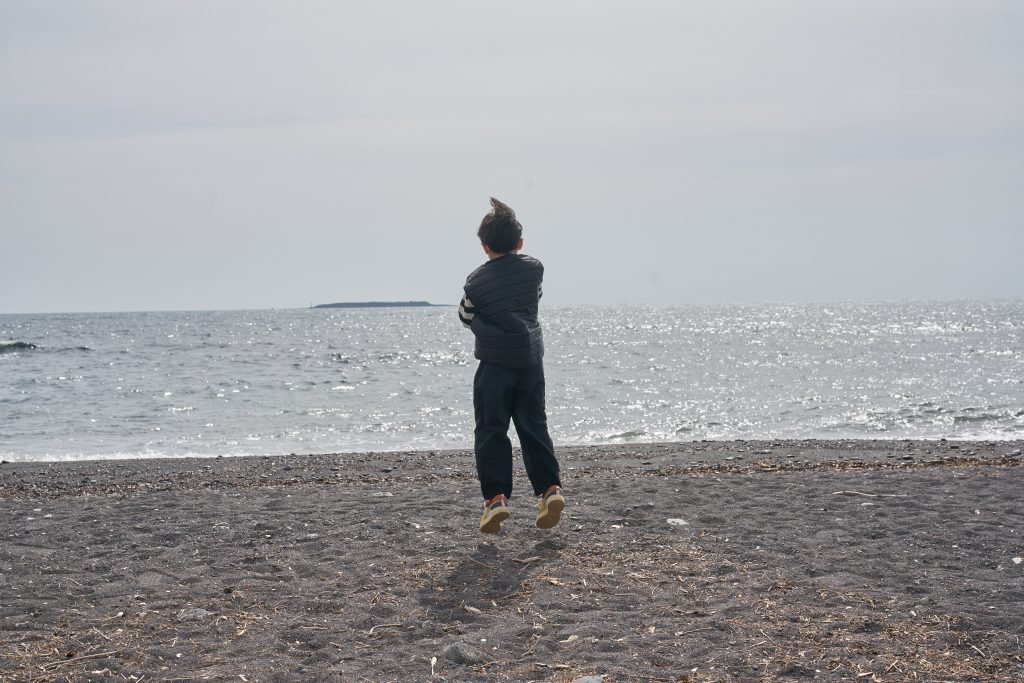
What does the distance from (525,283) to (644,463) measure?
17.7 ft

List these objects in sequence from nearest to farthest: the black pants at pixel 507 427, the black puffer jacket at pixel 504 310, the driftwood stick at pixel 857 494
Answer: the black puffer jacket at pixel 504 310 → the black pants at pixel 507 427 → the driftwood stick at pixel 857 494

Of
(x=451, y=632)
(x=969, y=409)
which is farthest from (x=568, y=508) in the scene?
(x=969, y=409)

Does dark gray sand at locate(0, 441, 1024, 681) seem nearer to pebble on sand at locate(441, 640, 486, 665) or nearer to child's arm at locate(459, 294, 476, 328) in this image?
→ pebble on sand at locate(441, 640, 486, 665)

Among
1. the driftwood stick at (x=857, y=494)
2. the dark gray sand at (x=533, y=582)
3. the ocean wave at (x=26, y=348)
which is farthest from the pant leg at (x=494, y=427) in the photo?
the ocean wave at (x=26, y=348)

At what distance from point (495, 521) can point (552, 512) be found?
1.28ft

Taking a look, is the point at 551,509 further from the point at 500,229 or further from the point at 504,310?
the point at 500,229

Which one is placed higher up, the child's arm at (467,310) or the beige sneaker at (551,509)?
the child's arm at (467,310)

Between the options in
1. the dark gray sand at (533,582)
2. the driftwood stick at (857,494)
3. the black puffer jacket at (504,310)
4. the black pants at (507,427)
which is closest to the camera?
the dark gray sand at (533,582)

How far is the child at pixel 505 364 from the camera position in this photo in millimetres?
5977

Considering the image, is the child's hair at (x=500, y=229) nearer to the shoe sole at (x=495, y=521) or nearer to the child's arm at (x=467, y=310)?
the child's arm at (x=467, y=310)

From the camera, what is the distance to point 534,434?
6191mm

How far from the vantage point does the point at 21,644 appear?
4.41 metres

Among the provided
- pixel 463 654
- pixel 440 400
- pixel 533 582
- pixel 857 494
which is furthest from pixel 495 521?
pixel 440 400

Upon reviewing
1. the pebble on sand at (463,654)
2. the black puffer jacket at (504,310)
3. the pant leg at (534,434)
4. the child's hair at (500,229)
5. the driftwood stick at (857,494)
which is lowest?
the pebble on sand at (463,654)
